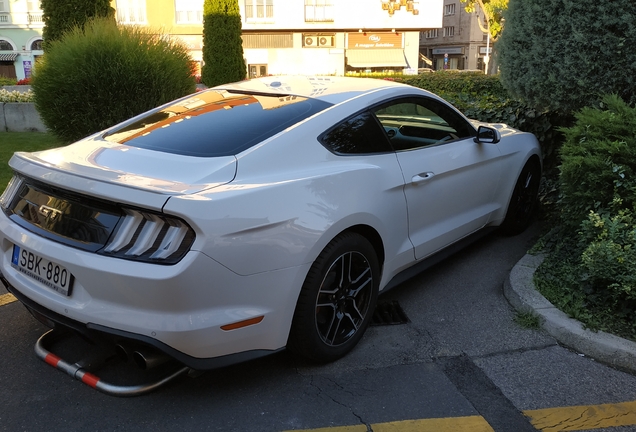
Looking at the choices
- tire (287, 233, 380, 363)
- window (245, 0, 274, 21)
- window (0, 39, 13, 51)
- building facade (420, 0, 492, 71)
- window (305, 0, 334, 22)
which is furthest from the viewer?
building facade (420, 0, 492, 71)

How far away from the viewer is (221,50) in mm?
21031

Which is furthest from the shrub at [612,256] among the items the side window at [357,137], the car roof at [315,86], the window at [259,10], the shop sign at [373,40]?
the shop sign at [373,40]

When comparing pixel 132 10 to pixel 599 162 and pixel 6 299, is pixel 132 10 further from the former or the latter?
pixel 599 162

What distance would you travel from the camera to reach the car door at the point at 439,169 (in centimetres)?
375

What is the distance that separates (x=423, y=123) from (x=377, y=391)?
2.12 metres

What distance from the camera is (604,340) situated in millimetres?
3336

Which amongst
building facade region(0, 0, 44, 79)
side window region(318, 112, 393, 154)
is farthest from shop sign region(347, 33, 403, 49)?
side window region(318, 112, 393, 154)

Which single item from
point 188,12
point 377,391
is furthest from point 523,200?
point 188,12

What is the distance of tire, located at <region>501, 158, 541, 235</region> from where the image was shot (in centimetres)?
521

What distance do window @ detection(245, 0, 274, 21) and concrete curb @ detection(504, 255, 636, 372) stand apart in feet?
A: 142

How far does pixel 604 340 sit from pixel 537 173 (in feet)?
8.19

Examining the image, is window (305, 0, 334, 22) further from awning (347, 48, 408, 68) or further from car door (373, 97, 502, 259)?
car door (373, 97, 502, 259)

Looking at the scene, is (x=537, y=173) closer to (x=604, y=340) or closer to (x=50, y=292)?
(x=604, y=340)

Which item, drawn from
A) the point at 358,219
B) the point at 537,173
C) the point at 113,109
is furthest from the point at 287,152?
the point at 113,109
